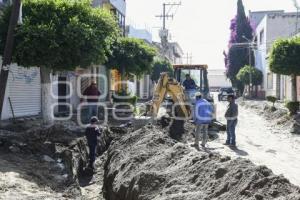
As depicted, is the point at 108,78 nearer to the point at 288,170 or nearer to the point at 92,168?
the point at 92,168

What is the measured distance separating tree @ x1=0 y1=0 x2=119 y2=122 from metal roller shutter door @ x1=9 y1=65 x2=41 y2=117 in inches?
119

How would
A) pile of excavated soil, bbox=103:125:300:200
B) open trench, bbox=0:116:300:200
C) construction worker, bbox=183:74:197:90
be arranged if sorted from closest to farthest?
1. pile of excavated soil, bbox=103:125:300:200
2. open trench, bbox=0:116:300:200
3. construction worker, bbox=183:74:197:90

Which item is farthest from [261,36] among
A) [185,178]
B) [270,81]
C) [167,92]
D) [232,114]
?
[185,178]

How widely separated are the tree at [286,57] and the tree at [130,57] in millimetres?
6187

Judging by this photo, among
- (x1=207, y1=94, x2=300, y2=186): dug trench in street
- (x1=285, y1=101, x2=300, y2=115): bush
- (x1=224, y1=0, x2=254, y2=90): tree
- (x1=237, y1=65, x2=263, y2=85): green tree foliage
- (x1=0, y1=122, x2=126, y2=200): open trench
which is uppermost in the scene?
(x1=224, y1=0, x2=254, y2=90): tree

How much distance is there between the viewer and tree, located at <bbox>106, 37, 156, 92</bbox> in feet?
77.2

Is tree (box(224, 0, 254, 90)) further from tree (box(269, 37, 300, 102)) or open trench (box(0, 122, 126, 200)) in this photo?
open trench (box(0, 122, 126, 200))

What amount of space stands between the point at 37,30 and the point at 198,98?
4803 mm

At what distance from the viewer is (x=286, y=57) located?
72.5ft

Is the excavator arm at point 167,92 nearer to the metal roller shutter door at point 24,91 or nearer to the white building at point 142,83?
the metal roller shutter door at point 24,91

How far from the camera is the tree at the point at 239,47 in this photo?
199 ft

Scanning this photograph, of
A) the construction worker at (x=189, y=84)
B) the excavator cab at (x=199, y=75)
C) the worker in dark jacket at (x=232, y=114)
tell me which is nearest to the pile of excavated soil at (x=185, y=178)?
the worker in dark jacket at (x=232, y=114)

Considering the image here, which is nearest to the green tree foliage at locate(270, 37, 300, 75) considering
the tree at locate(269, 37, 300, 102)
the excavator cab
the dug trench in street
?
the tree at locate(269, 37, 300, 102)

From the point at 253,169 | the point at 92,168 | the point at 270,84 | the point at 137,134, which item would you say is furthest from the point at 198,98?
the point at 270,84
